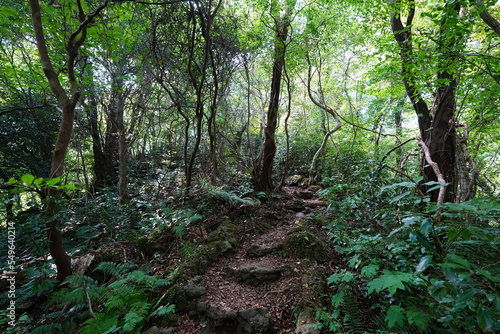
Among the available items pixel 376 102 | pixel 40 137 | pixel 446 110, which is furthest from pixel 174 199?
pixel 376 102

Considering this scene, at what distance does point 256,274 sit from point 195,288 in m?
0.93

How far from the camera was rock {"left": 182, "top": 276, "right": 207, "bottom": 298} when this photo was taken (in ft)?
10.3

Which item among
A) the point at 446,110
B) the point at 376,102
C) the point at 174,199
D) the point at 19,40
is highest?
the point at 19,40

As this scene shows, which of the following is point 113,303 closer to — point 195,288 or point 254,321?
point 195,288

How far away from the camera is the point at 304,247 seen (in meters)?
3.71

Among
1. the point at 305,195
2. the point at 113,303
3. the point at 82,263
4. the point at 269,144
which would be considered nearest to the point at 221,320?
the point at 113,303

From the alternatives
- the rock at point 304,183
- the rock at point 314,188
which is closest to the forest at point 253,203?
the rock at point 304,183

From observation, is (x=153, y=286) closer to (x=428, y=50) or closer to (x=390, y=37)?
(x=428, y=50)

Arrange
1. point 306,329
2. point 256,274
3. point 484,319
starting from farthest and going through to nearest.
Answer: point 256,274, point 306,329, point 484,319

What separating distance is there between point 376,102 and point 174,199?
9.34 meters

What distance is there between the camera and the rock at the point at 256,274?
341 cm

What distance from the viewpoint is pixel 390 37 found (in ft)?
18.7

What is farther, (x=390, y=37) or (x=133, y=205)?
(x=133, y=205)

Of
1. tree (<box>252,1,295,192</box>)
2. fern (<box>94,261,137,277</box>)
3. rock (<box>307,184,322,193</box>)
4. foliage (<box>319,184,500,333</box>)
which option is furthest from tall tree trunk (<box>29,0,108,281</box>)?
rock (<box>307,184,322,193</box>)
